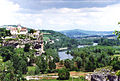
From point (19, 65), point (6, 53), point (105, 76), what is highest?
point (6, 53)

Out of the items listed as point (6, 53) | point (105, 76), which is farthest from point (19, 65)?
point (105, 76)

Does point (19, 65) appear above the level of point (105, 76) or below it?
above

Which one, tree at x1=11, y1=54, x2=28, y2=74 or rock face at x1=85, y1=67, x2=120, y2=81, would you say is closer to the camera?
rock face at x1=85, y1=67, x2=120, y2=81

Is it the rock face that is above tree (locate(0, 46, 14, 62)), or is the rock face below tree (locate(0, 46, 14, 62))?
below

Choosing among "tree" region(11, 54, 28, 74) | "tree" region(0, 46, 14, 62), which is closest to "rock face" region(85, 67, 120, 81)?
"tree" region(11, 54, 28, 74)

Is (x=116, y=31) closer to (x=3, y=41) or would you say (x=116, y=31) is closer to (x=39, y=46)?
(x=3, y=41)

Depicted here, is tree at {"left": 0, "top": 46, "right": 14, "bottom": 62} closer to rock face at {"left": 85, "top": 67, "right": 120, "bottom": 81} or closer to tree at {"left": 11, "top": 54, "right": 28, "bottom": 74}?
tree at {"left": 11, "top": 54, "right": 28, "bottom": 74}

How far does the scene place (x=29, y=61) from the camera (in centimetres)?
7312

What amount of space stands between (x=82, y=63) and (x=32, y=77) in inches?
1007

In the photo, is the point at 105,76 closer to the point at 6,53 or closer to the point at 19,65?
the point at 19,65

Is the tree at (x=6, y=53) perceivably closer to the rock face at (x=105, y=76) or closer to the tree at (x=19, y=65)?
the tree at (x=19, y=65)

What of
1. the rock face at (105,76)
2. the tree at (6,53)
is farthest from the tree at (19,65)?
the rock face at (105,76)

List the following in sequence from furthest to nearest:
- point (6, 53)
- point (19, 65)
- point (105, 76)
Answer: point (6, 53) → point (19, 65) → point (105, 76)

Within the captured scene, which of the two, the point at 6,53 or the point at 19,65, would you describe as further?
the point at 6,53
